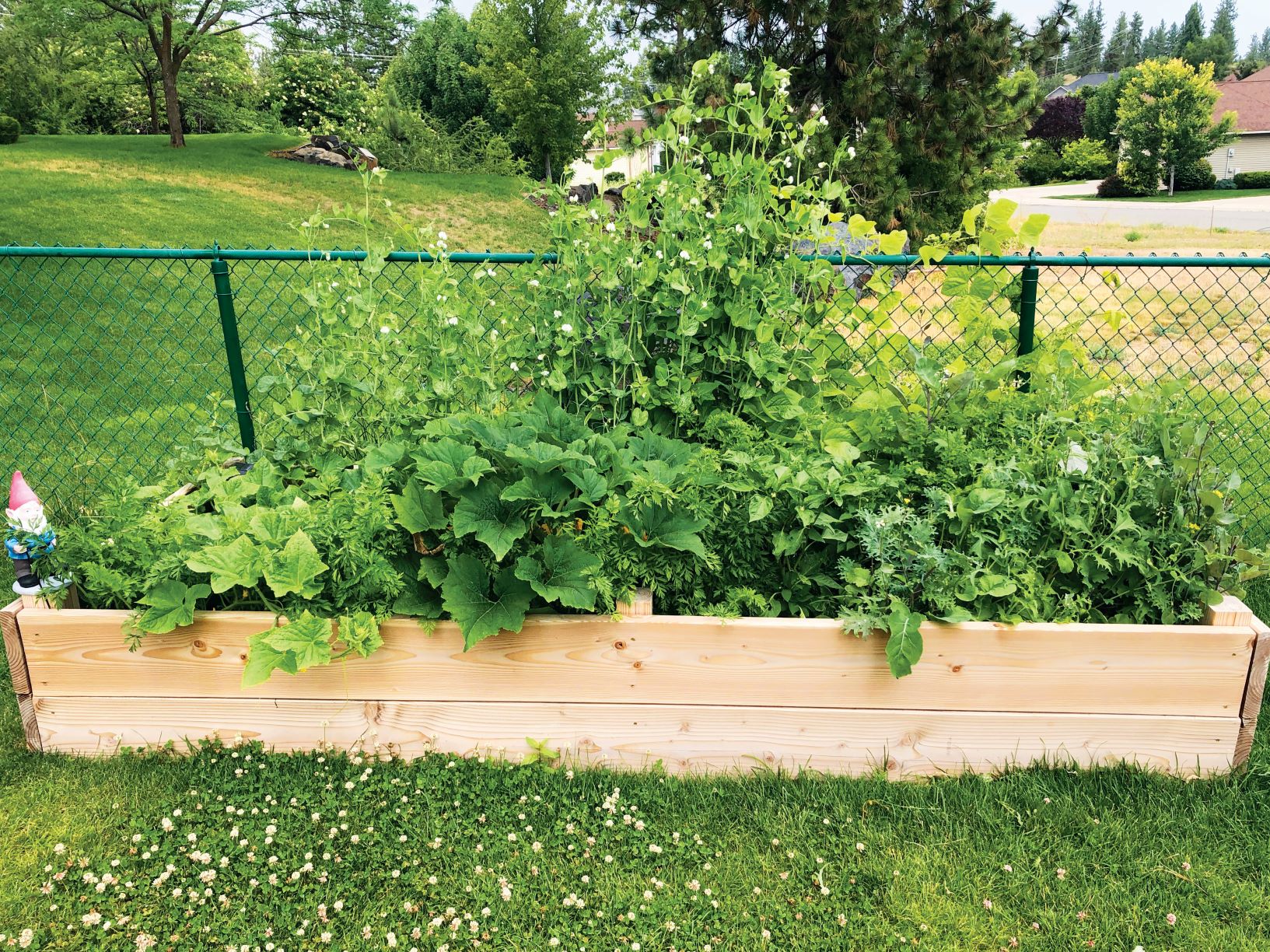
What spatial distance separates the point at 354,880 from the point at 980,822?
4.91 feet

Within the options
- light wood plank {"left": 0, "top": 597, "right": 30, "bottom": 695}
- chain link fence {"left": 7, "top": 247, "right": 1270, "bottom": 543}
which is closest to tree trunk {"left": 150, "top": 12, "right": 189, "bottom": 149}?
chain link fence {"left": 7, "top": 247, "right": 1270, "bottom": 543}

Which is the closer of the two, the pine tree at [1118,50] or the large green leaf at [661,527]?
the large green leaf at [661,527]

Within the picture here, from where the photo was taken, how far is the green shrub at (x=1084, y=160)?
35688 millimetres

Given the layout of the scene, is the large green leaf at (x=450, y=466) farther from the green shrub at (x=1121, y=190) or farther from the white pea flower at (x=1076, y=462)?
the green shrub at (x=1121, y=190)

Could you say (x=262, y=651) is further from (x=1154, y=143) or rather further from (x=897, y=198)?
(x=1154, y=143)

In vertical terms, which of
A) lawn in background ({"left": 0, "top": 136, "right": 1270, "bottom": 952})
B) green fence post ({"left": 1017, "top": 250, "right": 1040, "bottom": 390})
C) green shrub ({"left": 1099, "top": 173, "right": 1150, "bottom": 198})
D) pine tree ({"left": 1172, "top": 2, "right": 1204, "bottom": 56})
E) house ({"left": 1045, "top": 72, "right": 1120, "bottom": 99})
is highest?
pine tree ({"left": 1172, "top": 2, "right": 1204, "bottom": 56})

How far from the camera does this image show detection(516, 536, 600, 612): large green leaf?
83.0 inches

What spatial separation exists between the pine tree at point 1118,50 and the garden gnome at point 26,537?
104856 mm

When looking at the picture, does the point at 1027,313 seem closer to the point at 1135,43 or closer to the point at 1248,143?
the point at 1248,143

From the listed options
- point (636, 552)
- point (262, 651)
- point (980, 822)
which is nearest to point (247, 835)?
point (262, 651)

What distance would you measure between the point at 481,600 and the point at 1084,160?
40.8 meters

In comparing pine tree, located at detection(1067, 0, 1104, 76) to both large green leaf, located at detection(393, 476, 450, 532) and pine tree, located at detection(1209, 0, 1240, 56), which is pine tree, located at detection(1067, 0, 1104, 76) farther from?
large green leaf, located at detection(393, 476, 450, 532)

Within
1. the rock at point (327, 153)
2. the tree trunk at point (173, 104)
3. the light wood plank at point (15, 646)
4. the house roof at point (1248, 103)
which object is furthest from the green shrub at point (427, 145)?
the house roof at point (1248, 103)

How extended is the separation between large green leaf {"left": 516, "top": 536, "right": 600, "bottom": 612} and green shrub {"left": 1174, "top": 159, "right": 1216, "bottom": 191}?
33521 mm
